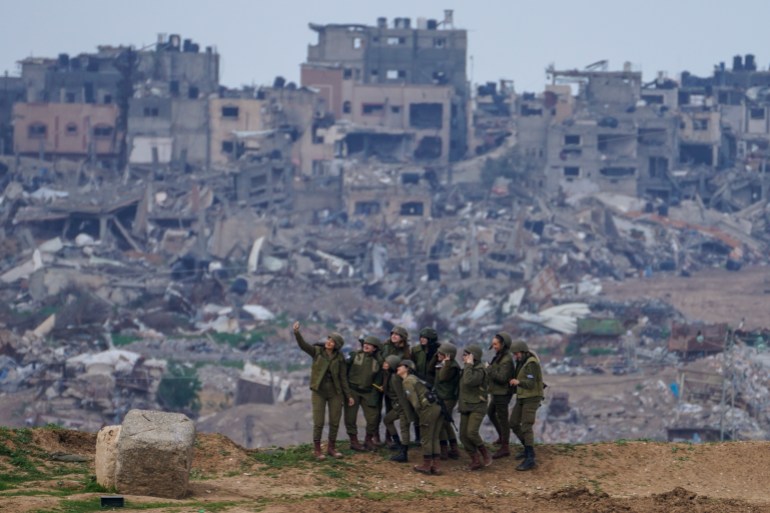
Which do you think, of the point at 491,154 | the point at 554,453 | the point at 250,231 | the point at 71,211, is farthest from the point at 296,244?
the point at 554,453

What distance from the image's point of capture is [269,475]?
54.1 feet

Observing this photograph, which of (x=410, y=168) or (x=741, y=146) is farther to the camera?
(x=741, y=146)

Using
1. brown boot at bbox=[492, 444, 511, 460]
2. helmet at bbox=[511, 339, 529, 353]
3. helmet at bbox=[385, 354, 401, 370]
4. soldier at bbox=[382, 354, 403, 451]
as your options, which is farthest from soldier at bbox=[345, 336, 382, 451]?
helmet at bbox=[511, 339, 529, 353]

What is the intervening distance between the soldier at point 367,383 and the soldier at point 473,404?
941mm

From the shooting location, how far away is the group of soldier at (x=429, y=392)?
17.0 meters

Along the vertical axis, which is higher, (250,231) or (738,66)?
(738,66)

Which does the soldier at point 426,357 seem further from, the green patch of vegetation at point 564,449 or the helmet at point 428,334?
the green patch of vegetation at point 564,449

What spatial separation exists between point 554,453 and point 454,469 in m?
1.20

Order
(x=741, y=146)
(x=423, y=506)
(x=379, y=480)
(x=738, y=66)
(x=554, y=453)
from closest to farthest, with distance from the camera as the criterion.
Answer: (x=423, y=506) → (x=379, y=480) → (x=554, y=453) → (x=741, y=146) → (x=738, y=66)

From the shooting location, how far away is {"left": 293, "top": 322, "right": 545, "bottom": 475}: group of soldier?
55.8ft

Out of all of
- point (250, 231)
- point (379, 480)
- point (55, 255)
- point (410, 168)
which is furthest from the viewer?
point (410, 168)

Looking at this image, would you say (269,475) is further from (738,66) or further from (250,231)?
(738,66)

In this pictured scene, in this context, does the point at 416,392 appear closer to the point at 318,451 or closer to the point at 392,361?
the point at 392,361

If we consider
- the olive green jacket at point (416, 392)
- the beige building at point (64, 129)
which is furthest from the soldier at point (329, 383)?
the beige building at point (64, 129)
